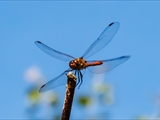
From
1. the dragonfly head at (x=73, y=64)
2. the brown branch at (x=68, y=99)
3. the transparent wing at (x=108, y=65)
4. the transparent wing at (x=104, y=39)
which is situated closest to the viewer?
the brown branch at (x=68, y=99)

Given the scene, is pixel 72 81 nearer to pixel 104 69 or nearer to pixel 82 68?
pixel 82 68

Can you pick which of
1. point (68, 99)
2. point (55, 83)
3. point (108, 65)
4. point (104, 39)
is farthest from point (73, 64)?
point (68, 99)

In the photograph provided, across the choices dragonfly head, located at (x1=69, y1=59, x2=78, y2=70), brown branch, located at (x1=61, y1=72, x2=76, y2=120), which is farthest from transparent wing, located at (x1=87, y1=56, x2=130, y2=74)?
brown branch, located at (x1=61, y1=72, x2=76, y2=120)

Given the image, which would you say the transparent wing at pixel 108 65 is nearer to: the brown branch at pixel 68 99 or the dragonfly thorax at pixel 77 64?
the dragonfly thorax at pixel 77 64

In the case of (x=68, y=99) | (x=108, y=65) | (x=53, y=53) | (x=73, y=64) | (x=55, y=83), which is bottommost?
(x=68, y=99)

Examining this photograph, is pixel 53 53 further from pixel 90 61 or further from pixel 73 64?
pixel 73 64

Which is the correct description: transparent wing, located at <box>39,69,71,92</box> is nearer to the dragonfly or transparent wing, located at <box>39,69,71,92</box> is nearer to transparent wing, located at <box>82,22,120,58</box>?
the dragonfly

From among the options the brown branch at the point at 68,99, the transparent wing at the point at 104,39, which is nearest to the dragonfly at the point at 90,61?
the transparent wing at the point at 104,39

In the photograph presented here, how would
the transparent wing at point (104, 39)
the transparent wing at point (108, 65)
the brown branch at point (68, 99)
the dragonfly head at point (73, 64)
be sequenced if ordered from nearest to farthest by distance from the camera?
the brown branch at point (68, 99) < the dragonfly head at point (73, 64) < the transparent wing at point (108, 65) < the transparent wing at point (104, 39)

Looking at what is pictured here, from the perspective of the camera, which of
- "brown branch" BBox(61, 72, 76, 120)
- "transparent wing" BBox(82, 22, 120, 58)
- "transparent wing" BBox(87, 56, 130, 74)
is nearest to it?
"brown branch" BBox(61, 72, 76, 120)
